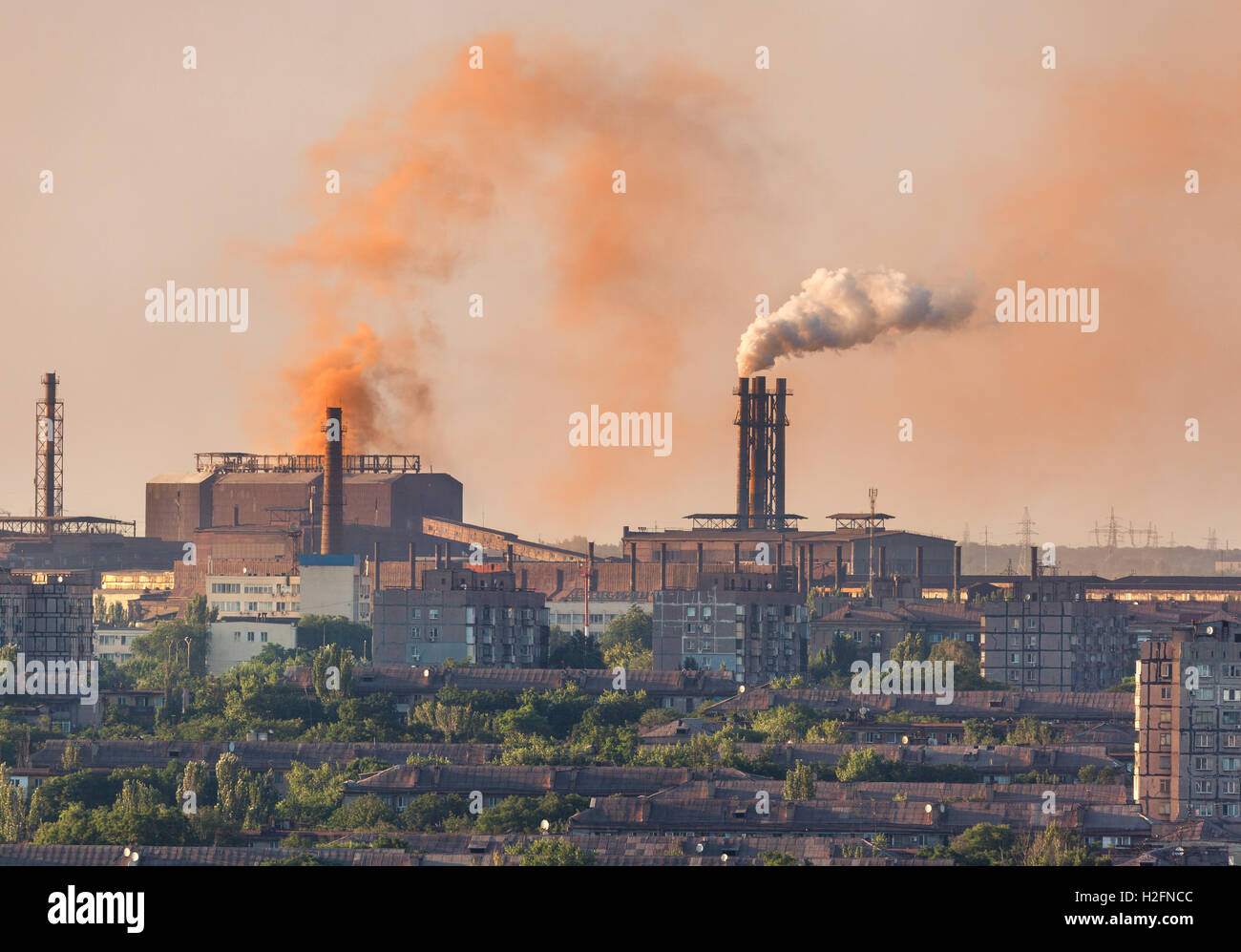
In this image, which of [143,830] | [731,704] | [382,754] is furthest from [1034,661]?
[143,830]

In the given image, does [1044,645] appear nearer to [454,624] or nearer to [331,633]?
[454,624]

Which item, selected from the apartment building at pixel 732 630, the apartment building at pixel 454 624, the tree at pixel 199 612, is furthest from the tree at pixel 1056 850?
the tree at pixel 199 612

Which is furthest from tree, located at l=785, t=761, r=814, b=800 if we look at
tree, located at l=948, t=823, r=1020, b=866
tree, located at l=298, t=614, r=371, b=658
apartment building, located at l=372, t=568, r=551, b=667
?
tree, located at l=298, t=614, r=371, b=658

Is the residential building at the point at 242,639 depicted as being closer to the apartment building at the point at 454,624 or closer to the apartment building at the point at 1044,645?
the apartment building at the point at 454,624

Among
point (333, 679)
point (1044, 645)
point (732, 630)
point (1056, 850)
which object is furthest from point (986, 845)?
point (732, 630)
